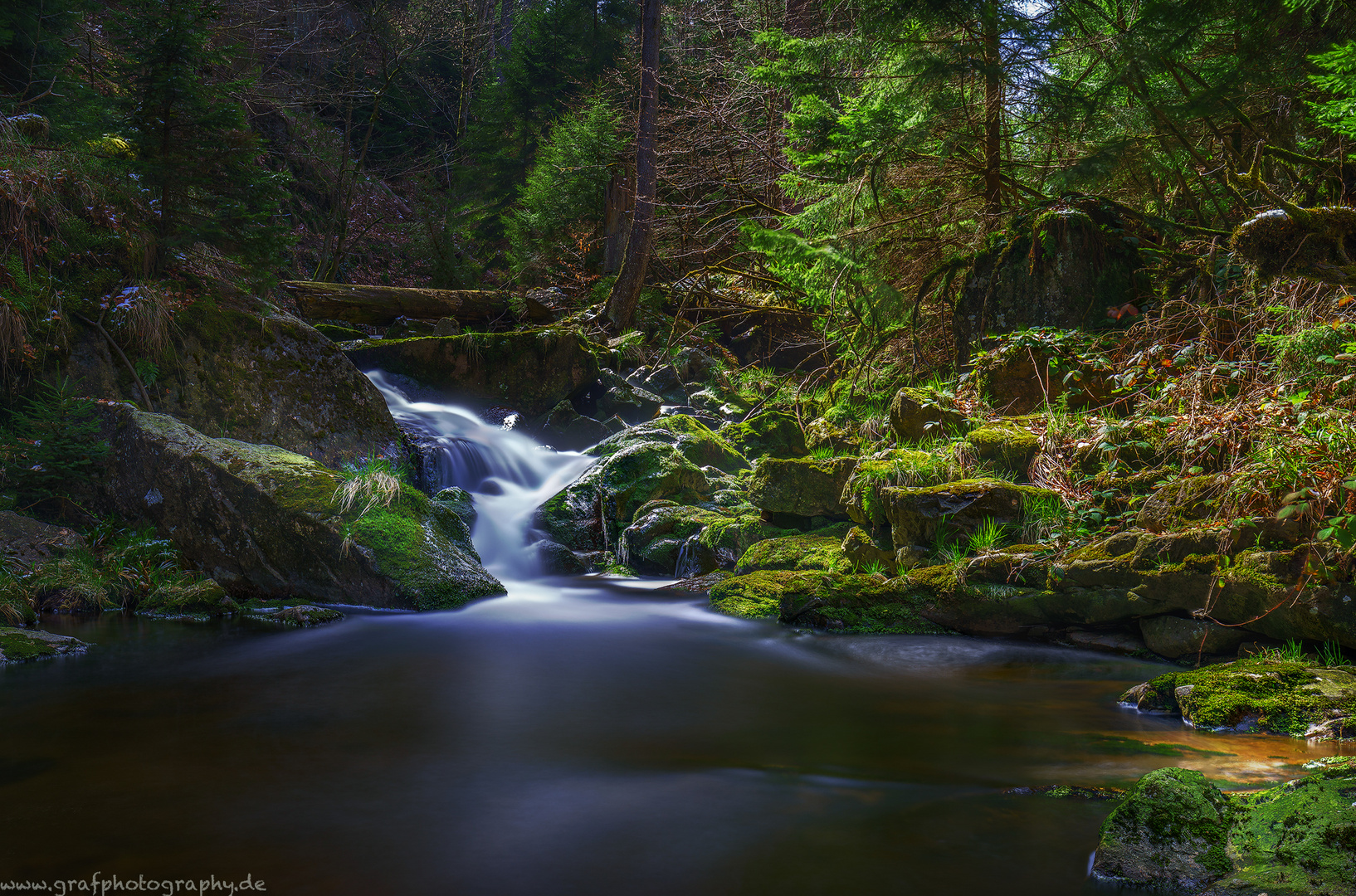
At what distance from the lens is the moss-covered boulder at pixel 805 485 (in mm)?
8578

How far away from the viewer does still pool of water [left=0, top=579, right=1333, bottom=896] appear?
285cm

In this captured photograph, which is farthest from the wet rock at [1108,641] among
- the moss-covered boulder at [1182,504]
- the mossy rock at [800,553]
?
the mossy rock at [800,553]

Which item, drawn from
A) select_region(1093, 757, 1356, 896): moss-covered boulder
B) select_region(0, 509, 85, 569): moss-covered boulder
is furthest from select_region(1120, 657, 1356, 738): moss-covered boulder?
select_region(0, 509, 85, 569): moss-covered boulder

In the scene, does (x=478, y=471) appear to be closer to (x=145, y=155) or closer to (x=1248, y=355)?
(x=145, y=155)

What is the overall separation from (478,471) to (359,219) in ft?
45.7

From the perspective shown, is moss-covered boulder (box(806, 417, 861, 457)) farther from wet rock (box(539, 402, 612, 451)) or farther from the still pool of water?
wet rock (box(539, 402, 612, 451))

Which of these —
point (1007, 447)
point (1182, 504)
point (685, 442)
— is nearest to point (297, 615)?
point (685, 442)

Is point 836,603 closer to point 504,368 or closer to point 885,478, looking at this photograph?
point 885,478

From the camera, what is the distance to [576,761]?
156 inches

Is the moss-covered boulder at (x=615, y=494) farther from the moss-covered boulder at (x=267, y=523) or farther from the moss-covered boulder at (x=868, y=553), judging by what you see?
the moss-covered boulder at (x=868, y=553)

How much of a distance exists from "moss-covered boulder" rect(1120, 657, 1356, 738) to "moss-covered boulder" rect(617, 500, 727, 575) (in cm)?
514

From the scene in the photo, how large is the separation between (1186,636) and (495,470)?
8.79 m

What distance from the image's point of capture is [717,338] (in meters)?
16.4

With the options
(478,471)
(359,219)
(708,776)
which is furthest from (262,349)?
(359,219)
